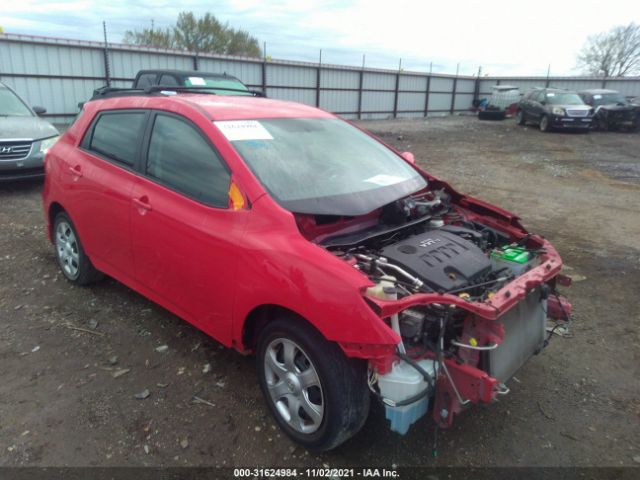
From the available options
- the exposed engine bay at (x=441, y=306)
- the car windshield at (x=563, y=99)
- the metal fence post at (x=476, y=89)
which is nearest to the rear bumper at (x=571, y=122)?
the car windshield at (x=563, y=99)

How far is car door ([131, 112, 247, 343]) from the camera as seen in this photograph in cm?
278

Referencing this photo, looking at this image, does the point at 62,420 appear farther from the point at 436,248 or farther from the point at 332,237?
the point at 436,248

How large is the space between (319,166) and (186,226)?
930mm

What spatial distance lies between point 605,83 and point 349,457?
3122cm

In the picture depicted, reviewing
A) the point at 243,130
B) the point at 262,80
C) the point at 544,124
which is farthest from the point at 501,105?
the point at 243,130

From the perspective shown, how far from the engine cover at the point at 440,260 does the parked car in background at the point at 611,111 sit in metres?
20.9

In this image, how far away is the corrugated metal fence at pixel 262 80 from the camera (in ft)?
49.5

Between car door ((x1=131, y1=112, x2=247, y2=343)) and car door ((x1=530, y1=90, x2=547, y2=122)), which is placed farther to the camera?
car door ((x1=530, y1=90, x2=547, y2=122))

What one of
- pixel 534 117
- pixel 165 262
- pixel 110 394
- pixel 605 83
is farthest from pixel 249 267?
pixel 605 83

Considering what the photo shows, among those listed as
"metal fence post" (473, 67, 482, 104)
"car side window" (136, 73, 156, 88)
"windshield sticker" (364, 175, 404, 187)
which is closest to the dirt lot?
"windshield sticker" (364, 175, 404, 187)

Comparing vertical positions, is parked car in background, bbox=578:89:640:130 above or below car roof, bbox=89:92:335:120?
below

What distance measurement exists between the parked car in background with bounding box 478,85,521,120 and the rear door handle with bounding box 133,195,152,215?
84.4 ft

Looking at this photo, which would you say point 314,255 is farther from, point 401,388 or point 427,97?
point 427,97

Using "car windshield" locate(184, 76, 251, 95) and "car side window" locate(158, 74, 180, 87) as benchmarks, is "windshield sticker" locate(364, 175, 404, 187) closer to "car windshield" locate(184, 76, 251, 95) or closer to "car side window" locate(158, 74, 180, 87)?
"car windshield" locate(184, 76, 251, 95)
